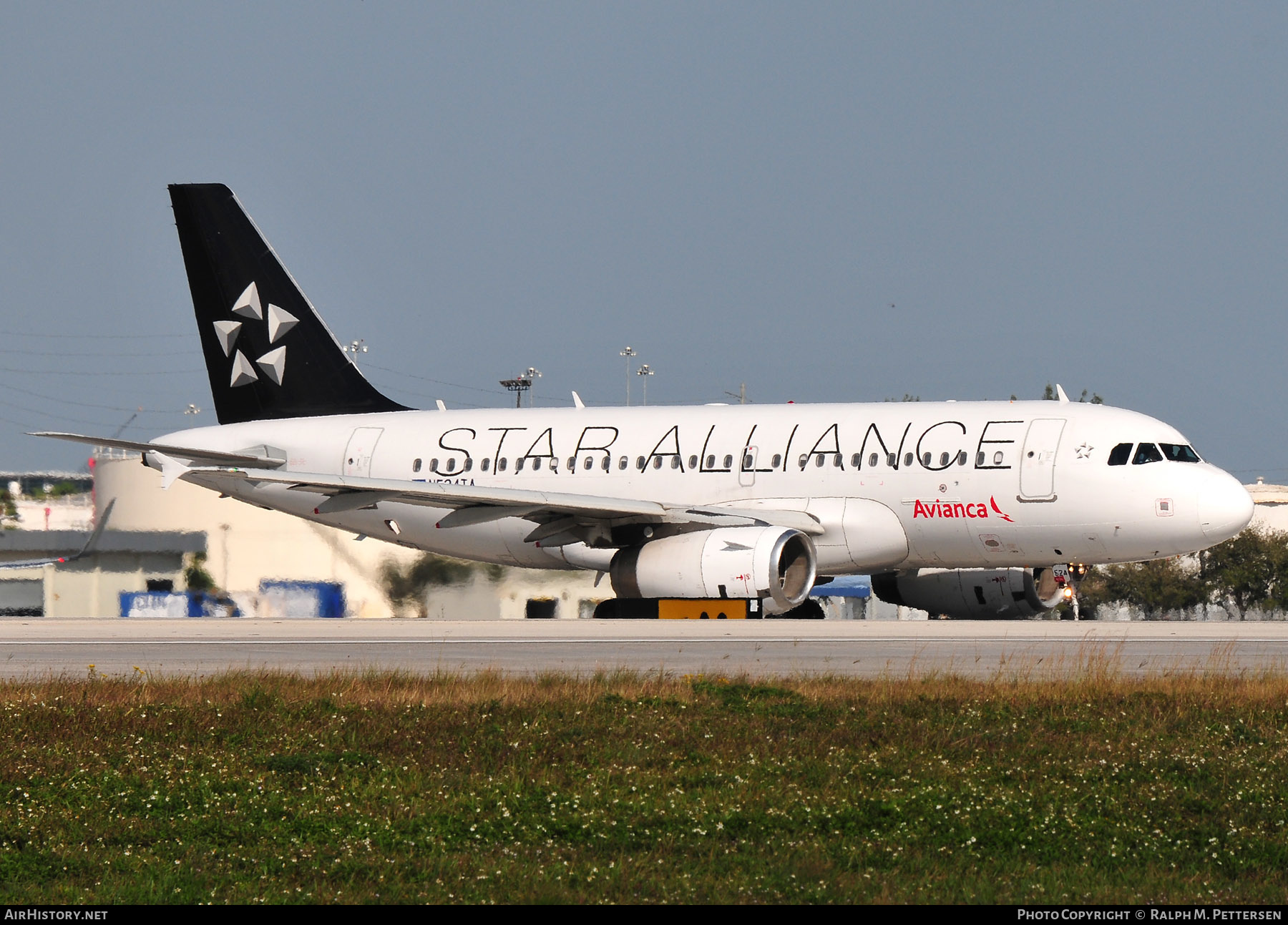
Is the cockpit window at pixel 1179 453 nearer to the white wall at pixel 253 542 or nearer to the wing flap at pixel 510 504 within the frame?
the wing flap at pixel 510 504

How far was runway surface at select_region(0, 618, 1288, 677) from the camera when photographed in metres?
17.1

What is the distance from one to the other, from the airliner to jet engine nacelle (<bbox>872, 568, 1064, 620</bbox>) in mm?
40

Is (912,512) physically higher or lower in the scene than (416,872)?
higher

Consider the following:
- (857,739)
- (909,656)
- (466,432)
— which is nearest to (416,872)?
(857,739)

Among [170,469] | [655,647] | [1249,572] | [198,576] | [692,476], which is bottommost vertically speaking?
[655,647]

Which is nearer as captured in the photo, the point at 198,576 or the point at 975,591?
the point at 975,591

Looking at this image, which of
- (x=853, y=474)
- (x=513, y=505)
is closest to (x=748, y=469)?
(x=853, y=474)

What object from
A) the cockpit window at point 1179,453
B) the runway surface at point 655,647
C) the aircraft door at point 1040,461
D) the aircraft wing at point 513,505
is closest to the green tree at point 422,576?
the aircraft wing at point 513,505

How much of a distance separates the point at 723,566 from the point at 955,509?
4242mm

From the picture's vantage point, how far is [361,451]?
109 ft

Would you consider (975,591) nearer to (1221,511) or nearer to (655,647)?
(1221,511)
